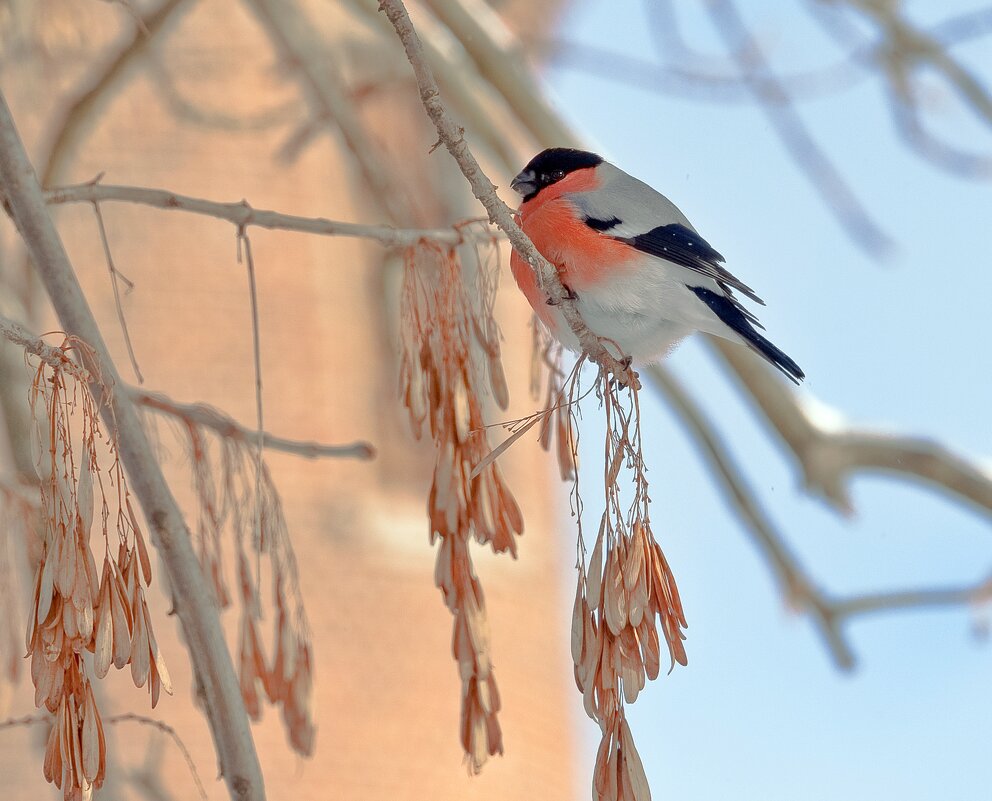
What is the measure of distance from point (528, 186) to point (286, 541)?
1.90ft

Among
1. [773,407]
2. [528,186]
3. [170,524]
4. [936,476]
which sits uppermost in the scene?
[528,186]

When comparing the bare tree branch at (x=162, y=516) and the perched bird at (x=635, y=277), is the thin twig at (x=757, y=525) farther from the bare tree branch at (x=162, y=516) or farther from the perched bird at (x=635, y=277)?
the bare tree branch at (x=162, y=516)

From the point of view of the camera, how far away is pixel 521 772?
3.03 meters

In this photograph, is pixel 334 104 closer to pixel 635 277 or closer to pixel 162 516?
pixel 635 277

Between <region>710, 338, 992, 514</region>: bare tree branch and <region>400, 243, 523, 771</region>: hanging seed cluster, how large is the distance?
2.82ft

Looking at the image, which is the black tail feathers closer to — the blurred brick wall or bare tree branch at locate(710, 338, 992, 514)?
bare tree branch at locate(710, 338, 992, 514)

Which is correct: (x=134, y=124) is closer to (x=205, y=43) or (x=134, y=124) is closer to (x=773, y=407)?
(x=205, y=43)

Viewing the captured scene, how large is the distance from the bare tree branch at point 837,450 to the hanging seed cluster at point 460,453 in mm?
860

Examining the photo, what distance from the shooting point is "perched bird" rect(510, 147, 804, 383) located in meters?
1.24

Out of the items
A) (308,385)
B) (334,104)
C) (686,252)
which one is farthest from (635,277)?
(308,385)

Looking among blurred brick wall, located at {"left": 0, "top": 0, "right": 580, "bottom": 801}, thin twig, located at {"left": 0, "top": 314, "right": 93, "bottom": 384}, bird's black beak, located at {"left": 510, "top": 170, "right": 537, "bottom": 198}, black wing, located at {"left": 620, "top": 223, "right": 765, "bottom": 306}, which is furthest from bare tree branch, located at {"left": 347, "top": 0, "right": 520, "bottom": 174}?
thin twig, located at {"left": 0, "top": 314, "right": 93, "bottom": 384}

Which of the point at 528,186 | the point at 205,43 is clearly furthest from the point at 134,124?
the point at 528,186

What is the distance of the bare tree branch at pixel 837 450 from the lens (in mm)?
1761

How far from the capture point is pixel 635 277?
1.26 m
